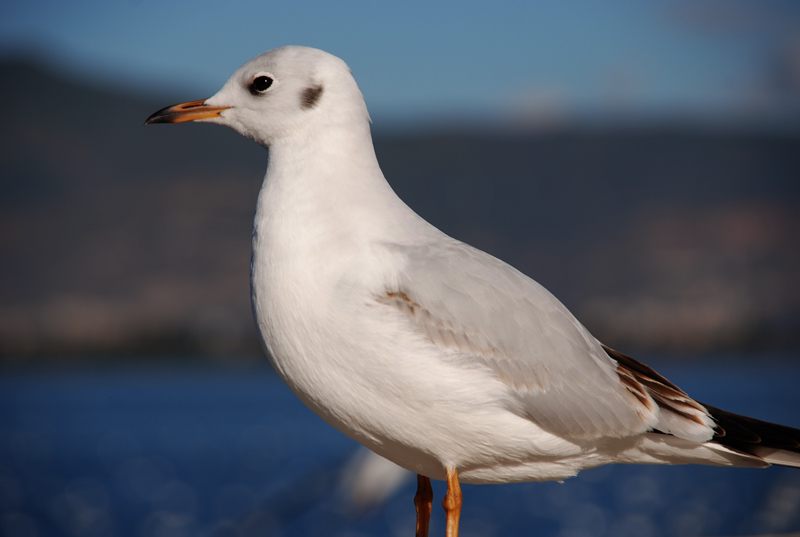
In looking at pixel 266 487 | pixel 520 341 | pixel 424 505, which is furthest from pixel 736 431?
pixel 266 487

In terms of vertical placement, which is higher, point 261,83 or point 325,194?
point 261,83

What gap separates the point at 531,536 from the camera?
93.8ft

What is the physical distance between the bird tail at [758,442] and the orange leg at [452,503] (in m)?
1.29

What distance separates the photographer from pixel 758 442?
13.1 ft

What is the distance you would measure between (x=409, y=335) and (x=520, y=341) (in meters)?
0.55

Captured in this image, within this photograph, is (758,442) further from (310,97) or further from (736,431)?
(310,97)

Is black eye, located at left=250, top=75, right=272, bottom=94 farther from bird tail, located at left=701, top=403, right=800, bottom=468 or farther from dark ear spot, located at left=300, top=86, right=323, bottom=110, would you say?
bird tail, located at left=701, top=403, right=800, bottom=468

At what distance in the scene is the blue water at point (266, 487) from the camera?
21422mm

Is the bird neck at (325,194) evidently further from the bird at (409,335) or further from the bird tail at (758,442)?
the bird tail at (758,442)

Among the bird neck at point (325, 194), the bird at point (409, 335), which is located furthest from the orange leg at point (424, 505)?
the bird neck at point (325, 194)

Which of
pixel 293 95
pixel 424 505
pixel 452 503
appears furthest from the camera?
pixel 424 505

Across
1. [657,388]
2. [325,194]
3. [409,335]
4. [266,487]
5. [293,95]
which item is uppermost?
[293,95]

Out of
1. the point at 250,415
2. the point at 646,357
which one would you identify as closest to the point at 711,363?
the point at 646,357

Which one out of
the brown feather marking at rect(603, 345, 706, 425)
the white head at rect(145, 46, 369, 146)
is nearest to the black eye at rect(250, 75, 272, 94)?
the white head at rect(145, 46, 369, 146)
